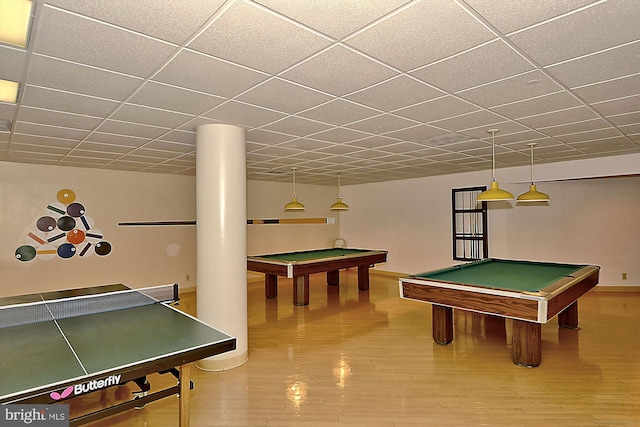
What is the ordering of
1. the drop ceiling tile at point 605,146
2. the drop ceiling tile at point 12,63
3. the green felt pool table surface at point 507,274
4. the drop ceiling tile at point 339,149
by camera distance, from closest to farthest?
1. the drop ceiling tile at point 12,63
2. the green felt pool table surface at point 507,274
3. the drop ceiling tile at point 605,146
4. the drop ceiling tile at point 339,149

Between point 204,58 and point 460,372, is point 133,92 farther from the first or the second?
point 460,372

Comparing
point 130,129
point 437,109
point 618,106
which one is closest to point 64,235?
point 130,129

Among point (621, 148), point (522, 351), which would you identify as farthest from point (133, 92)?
point (621, 148)

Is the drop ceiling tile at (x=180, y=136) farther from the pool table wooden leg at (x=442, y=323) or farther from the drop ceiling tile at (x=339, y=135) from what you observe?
the pool table wooden leg at (x=442, y=323)

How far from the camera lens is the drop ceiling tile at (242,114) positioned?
311 cm

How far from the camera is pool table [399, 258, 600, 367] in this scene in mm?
3338

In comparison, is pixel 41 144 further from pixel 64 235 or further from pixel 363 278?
pixel 363 278

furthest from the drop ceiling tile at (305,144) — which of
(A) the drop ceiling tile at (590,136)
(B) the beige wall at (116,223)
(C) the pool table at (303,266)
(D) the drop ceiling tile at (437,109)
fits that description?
(B) the beige wall at (116,223)

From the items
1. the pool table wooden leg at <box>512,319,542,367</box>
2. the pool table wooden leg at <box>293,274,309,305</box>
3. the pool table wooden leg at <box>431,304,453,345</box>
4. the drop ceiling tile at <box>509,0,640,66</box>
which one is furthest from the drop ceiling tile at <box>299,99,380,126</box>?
the pool table wooden leg at <box>293,274,309,305</box>

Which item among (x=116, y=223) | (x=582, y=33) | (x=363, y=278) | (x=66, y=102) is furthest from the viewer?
(x=363, y=278)

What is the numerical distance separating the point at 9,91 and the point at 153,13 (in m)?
1.77

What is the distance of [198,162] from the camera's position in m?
3.77

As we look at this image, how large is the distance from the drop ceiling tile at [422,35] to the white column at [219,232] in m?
2.06

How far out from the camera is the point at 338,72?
7.91ft
